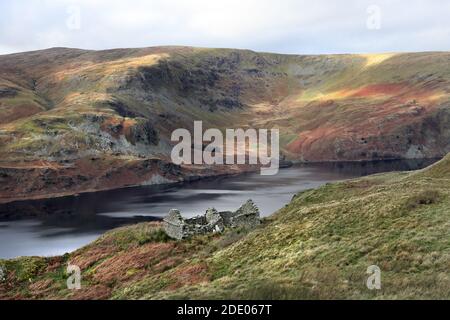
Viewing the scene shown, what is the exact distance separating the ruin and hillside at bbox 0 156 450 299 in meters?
1.11

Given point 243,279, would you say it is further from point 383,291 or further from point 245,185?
point 245,185

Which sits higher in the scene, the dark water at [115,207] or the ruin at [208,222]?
the ruin at [208,222]

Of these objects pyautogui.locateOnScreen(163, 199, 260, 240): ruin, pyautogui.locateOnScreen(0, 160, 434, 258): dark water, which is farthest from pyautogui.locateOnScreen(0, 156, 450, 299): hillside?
pyautogui.locateOnScreen(0, 160, 434, 258): dark water

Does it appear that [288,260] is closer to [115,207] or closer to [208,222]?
[208,222]

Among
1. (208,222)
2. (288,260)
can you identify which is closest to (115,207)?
(208,222)

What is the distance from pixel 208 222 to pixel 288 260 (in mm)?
16554

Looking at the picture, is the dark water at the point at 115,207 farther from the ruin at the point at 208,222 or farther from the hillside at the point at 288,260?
the ruin at the point at 208,222

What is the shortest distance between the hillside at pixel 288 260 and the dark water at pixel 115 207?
1817 inches

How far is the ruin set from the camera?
39.8 m

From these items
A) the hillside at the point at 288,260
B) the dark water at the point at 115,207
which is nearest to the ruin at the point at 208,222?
the hillside at the point at 288,260

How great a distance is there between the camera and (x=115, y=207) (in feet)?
423

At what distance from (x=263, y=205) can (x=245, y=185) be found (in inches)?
1926

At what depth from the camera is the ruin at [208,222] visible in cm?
3978

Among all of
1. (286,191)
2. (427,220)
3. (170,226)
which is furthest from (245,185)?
(427,220)
